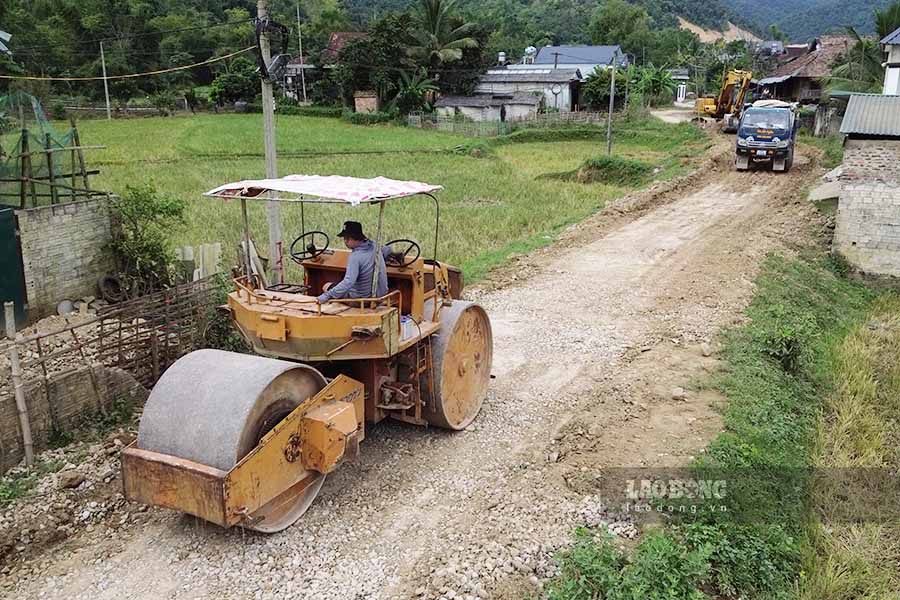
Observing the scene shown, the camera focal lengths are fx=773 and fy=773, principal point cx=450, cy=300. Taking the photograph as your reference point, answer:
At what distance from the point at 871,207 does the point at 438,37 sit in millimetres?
40221

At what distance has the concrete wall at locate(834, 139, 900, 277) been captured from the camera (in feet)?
50.9

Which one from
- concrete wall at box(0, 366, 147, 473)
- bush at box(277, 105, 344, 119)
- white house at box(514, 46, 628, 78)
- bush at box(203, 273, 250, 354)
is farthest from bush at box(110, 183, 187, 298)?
white house at box(514, 46, 628, 78)

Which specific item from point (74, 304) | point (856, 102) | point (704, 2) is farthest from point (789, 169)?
point (704, 2)

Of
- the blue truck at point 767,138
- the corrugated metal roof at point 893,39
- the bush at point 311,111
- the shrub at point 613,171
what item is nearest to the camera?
the blue truck at point 767,138

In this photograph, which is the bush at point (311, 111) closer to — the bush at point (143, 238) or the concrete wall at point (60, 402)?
the bush at point (143, 238)

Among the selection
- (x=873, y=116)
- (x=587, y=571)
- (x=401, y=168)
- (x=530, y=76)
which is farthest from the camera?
(x=530, y=76)

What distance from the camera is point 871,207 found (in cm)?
1570

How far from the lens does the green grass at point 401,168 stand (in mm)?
17078

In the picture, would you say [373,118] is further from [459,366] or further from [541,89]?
[459,366]

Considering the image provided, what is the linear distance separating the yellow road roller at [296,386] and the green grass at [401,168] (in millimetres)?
6261

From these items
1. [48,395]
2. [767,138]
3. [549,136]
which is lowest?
[48,395]

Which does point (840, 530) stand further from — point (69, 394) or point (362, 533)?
point (69, 394)

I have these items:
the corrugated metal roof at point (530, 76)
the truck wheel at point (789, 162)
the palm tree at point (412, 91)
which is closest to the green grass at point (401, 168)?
the palm tree at point (412, 91)

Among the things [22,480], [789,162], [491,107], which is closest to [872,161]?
[789,162]
